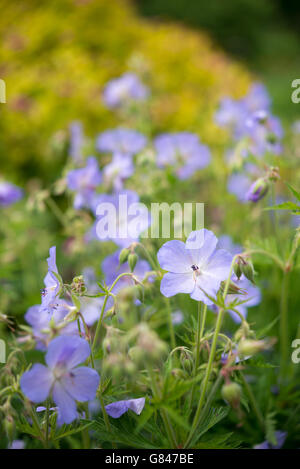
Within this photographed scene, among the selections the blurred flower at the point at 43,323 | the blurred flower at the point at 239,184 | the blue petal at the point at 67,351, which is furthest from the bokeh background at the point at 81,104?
the blue petal at the point at 67,351

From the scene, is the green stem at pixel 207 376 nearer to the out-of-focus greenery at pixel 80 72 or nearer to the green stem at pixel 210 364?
the green stem at pixel 210 364

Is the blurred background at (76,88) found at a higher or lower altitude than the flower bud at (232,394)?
higher

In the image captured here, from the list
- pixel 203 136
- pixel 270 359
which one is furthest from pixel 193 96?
pixel 270 359

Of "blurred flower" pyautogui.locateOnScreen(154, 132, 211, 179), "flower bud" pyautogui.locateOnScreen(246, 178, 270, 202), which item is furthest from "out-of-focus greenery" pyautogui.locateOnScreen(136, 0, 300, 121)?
"flower bud" pyautogui.locateOnScreen(246, 178, 270, 202)

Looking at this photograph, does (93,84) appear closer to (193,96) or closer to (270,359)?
(193,96)

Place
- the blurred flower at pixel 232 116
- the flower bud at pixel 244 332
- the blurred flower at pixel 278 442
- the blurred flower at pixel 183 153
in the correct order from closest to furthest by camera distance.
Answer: the flower bud at pixel 244 332 < the blurred flower at pixel 278 442 < the blurred flower at pixel 183 153 < the blurred flower at pixel 232 116
